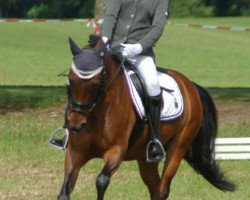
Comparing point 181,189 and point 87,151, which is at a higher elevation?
point 87,151

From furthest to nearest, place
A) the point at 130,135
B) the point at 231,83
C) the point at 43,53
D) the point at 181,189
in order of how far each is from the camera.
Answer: the point at 43,53
the point at 231,83
the point at 181,189
the point at 130,135

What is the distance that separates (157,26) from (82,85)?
1.39 meters

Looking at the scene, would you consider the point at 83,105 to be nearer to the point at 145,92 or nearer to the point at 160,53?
the point at 145,92

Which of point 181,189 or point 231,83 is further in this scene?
point 231,83

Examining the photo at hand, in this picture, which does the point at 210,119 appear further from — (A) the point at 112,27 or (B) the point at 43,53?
(B) the point at 43,53

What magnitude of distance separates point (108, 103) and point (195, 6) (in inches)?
3070

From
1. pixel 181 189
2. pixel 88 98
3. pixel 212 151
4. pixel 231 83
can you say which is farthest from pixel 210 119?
pixel 231 83

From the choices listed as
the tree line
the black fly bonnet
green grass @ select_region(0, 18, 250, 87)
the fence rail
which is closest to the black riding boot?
the black fly bonnet

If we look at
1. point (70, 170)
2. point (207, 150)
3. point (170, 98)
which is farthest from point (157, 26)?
point (207, 150)

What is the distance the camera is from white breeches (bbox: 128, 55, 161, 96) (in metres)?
7.78

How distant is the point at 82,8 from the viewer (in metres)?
80.6

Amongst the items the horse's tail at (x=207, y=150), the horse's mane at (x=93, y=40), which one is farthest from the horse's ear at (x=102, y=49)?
the horse's tail at (x=207, y=150)

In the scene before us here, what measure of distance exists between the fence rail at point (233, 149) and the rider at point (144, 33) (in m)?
3.97

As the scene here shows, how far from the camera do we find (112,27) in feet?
25.4
